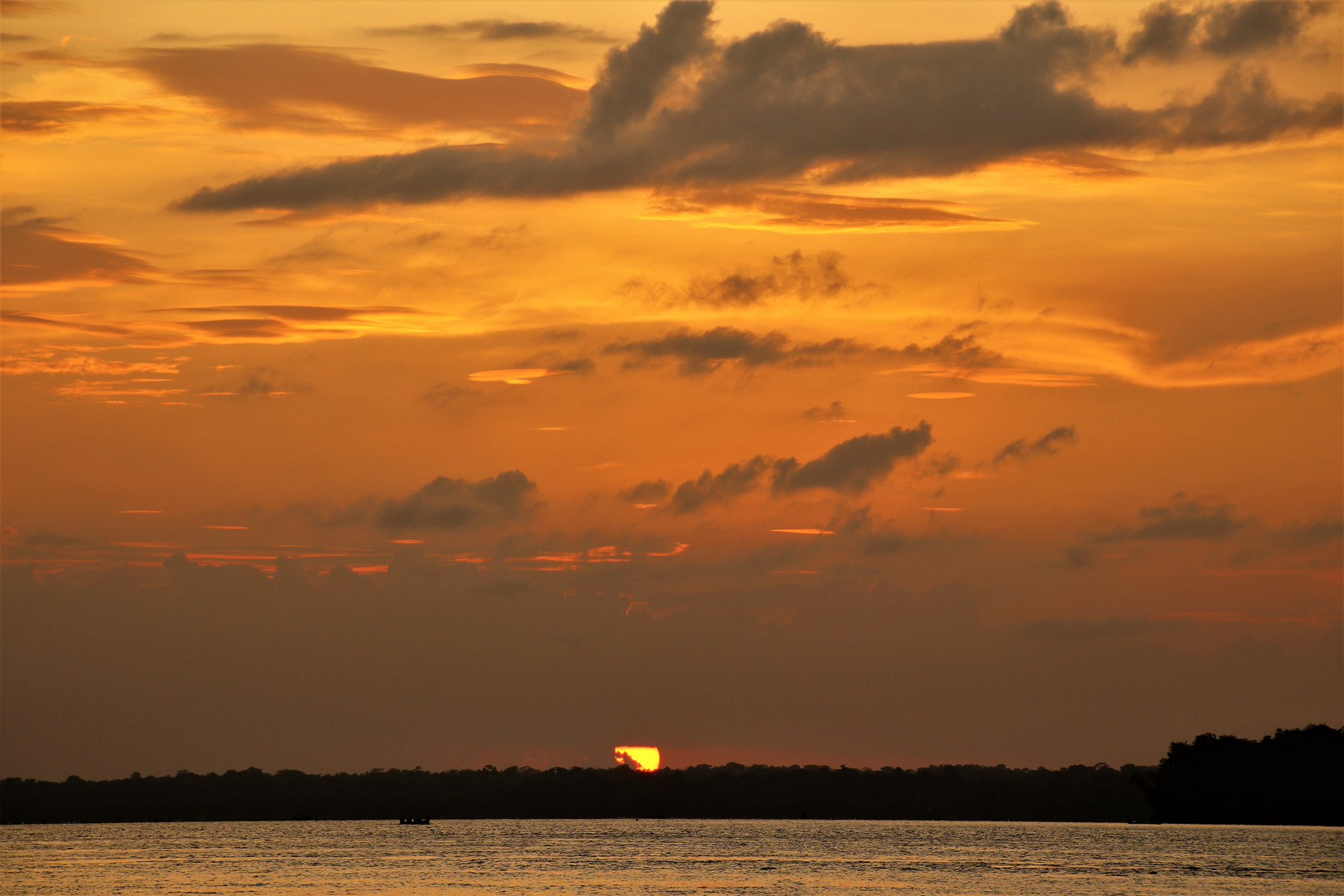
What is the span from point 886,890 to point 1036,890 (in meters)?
19.5

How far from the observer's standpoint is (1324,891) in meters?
180

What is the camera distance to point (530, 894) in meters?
188

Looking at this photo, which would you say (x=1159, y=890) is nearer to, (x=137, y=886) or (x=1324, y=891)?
(x=1324, y=891)

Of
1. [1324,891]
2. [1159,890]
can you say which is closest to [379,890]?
[1159,890]

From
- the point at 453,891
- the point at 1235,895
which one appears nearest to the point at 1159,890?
the point at 1235,895

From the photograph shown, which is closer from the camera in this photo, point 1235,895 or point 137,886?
point 1235,895

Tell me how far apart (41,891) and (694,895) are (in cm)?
7920

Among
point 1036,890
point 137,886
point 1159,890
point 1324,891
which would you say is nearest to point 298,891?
point 137,886

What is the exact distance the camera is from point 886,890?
19475 cm

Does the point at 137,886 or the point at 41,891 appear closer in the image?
the point at 41,891

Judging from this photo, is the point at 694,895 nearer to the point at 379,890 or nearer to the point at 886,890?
→ the point at 886,890

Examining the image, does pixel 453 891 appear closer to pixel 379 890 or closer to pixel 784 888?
pixel 379 890

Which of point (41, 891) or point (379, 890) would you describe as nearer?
point (41, 891)

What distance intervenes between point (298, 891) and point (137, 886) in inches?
966
